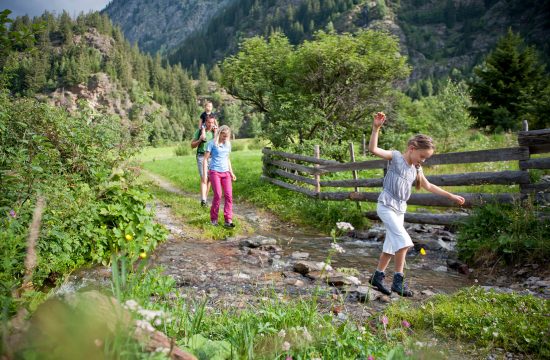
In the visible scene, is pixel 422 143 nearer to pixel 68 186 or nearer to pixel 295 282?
pixel 295 282

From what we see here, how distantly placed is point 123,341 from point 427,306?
309 cm

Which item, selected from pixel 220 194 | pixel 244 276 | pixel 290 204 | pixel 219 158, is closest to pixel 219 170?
pixel 219 158

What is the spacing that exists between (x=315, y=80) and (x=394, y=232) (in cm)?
1297

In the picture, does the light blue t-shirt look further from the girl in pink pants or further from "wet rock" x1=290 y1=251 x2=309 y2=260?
"wet rock" x1=290 y1=251 x2=309 y2=260

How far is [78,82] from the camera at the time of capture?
11481 cm

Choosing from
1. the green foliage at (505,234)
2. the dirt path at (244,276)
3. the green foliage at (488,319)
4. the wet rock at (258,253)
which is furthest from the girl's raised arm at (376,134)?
the wet rock at (258,253)

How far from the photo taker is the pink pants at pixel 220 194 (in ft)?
25.4

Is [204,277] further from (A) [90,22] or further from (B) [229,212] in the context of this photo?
(A) [90,22]

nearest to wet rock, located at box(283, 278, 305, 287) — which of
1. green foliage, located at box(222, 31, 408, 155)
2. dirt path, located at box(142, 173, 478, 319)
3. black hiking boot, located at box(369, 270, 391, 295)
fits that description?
dirt path, located at box(142, 173, 478, 319)

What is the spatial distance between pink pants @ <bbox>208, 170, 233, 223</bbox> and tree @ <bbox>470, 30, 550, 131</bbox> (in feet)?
78.4

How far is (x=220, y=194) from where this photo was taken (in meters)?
7.90

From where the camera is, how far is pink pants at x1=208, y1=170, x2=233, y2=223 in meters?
7.75

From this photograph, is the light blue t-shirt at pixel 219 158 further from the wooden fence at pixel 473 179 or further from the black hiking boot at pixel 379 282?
the black hiking boot at pixel 379 282

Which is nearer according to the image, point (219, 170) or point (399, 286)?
point (399, 286)
